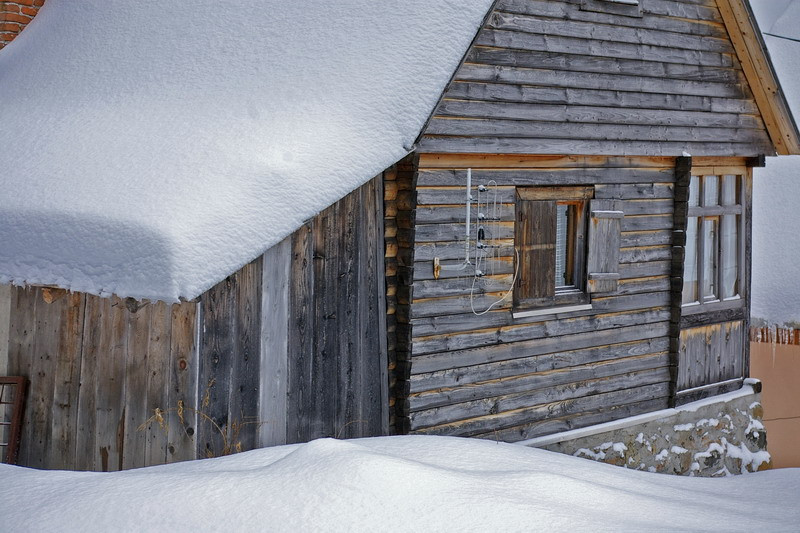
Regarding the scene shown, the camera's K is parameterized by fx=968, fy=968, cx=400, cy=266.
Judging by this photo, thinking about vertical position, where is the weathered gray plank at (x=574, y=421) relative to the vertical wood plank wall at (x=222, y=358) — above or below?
below

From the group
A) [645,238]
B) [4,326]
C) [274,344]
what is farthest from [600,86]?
[4,326]

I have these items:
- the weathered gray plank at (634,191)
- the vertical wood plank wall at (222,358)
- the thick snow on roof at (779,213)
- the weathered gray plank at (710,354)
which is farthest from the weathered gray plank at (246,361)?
the thick snow on roof at (779,213)

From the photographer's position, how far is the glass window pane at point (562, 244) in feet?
31.6

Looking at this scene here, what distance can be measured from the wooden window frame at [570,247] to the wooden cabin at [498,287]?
23mm

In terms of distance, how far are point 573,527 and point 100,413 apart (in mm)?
3729

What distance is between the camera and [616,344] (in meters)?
10.2

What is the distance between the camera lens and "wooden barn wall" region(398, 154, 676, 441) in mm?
8305

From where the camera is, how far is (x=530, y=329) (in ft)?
30.2

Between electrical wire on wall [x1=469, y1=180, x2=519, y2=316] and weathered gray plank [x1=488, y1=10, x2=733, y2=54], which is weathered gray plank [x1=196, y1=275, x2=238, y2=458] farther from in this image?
weathered gray plank [x1=488, y1=10, x2=733, y2=54]

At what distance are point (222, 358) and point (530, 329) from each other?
3.37 m

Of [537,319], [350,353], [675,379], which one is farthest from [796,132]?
[350,353]

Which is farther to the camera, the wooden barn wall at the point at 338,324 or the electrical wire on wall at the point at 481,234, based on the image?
the electrical wire on wall at the point at 481,234

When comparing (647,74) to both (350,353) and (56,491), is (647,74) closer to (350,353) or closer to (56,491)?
(350,353)

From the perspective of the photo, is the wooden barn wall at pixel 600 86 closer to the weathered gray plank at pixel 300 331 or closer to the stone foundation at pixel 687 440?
the weathered gray plank at pixel 300 331
